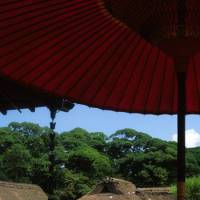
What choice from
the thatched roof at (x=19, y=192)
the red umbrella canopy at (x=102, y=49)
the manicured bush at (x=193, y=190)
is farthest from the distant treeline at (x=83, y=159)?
the red umbrella canopy at (x=102, y=49)

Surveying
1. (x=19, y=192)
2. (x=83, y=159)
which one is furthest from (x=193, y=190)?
(x=83, y=159)

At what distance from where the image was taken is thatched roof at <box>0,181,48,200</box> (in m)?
26.8

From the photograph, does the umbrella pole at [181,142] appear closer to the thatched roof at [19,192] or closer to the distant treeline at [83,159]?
the thatched roof at [19,192]

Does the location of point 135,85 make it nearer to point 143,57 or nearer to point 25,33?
point 143,57

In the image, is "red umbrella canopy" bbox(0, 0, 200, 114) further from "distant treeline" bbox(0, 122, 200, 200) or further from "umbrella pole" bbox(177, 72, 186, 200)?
"distant treeline" bbox(0, 122, 200, 200)

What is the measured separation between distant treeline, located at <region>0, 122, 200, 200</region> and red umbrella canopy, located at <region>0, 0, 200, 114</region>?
47.6 metres

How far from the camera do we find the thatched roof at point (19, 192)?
26.8 metres

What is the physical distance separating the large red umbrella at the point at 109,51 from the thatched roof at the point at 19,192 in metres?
24.8

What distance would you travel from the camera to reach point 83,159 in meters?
56.5

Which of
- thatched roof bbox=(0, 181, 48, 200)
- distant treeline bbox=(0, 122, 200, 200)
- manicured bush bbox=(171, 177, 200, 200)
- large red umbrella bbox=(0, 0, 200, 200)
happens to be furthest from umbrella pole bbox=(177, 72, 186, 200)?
distant treeline bbox=(0, 122, 200, 200)

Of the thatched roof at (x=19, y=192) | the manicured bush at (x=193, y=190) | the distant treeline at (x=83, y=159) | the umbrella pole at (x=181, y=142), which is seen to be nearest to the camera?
the umbrella pole at (x=181, y=142)

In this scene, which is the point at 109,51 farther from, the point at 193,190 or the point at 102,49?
the point at 193,190

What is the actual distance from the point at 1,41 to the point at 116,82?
0.47 metres

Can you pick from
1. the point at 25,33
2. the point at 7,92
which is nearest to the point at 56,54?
the point at 25,33
